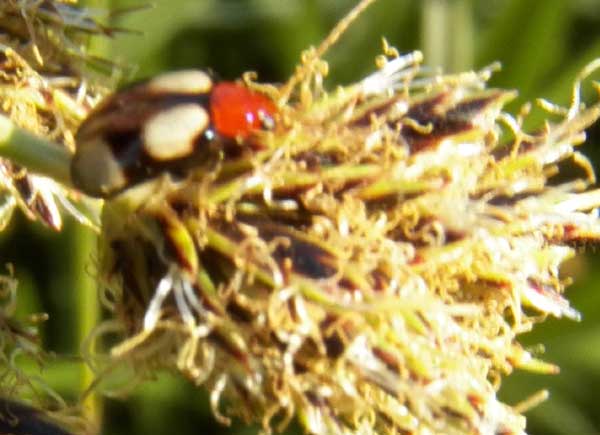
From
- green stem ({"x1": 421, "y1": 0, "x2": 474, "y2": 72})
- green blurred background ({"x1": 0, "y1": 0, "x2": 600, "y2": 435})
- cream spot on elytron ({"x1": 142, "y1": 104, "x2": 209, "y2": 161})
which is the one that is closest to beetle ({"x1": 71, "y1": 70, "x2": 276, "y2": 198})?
cream spot on elytron ({"x1": 142, "y1": 104, "x2": 209, "y2": 161})

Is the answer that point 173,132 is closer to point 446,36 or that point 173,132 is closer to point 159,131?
point 159,131

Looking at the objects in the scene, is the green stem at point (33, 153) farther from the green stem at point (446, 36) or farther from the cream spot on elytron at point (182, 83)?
the green stem at point (446, 36)

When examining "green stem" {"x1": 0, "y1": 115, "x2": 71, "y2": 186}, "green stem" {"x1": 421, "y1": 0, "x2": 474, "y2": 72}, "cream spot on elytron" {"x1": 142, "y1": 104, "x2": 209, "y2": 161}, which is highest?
"green stem" {"x1": 421, "y1": 0, "x2": 474, "y2": 72}

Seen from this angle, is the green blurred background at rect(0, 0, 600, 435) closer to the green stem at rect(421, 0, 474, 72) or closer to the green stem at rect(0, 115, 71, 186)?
the green stem at rect(421, 0, 474, 72)

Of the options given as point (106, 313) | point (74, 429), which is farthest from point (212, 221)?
point (106, 313)

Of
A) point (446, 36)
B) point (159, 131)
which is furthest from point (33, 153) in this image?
point (446, 36)

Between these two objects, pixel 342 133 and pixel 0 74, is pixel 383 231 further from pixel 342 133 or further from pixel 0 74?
pixel 0 74

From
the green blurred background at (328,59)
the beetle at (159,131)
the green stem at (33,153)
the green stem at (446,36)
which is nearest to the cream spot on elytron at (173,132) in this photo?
the beetle at (159,131)
